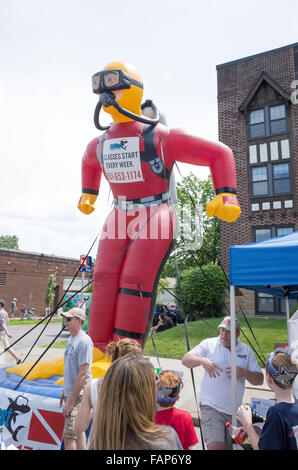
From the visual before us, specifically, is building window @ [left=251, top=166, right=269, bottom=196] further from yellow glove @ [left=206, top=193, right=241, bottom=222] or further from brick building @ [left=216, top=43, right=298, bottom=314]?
yellow glove @ [left=206, top=193, right=241, bottom=222]

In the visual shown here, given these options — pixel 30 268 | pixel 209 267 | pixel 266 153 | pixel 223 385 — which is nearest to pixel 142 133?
pixel 223 385

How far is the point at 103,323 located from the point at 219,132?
15023 millimetres

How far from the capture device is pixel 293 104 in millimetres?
16062

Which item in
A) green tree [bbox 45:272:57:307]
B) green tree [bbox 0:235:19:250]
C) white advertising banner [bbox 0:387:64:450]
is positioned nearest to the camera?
white advertising banner [bbox 0:387:64:450]

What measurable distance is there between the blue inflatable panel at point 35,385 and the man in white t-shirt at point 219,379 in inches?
57.6

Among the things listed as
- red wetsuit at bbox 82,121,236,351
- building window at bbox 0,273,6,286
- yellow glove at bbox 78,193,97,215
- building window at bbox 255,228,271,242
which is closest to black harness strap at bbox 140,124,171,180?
red wetsuit at bbox 82,121,236,351

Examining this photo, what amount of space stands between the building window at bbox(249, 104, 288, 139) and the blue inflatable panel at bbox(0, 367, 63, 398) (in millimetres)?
15057

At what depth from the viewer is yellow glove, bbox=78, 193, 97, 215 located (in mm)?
5086

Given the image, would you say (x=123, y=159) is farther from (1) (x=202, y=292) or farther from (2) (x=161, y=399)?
(1) (x=202, y=292)

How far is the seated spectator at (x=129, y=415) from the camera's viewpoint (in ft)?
4.98

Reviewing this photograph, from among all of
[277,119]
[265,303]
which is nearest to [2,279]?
[265,303]

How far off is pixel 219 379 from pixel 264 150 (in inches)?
586

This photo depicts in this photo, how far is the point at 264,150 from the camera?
1650 cm
